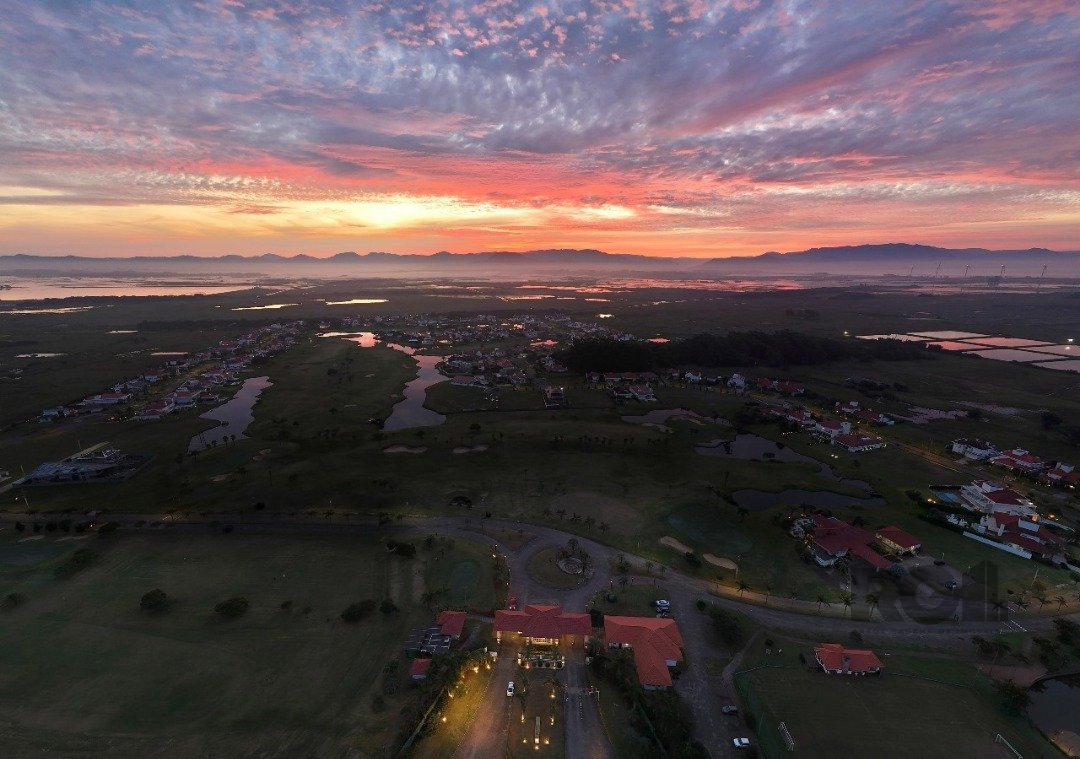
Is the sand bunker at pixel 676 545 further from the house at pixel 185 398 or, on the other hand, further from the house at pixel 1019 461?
the house at pixel 185 398

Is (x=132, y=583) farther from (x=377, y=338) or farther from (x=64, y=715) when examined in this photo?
(x=377, y=338)

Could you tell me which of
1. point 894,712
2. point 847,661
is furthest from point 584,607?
point 894,712

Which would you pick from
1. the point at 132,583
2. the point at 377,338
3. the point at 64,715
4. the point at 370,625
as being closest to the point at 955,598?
the point at 370,625

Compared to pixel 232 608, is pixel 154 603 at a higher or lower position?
higher

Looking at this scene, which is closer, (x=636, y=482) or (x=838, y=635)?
(x=838, y=635)

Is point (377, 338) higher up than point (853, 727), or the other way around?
point (377, 338)

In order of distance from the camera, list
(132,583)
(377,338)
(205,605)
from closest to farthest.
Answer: (205,605) < (132,583) < (377,338)

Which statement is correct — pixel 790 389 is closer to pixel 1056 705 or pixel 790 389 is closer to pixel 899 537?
pixel 899 537
